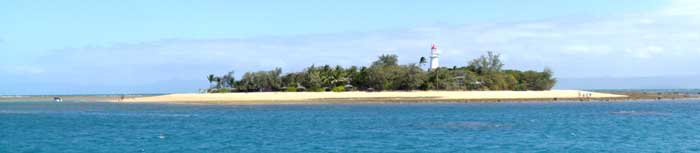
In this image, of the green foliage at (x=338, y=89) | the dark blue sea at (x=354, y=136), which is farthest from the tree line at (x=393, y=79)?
the dark blue sea at (x=354, y=136)

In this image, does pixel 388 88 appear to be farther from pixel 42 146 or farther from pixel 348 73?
pixel 42 146

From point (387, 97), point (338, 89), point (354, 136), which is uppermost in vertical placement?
point (338, 89)

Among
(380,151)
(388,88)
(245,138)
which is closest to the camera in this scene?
(380,151)

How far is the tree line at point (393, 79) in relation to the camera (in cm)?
10569

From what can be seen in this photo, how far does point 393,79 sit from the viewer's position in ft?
348

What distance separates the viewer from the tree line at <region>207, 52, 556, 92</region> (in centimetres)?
10569

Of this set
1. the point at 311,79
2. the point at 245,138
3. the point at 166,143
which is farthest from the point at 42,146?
the point at 311,79

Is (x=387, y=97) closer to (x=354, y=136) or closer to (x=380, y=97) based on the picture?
(x=380, y=97)

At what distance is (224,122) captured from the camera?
46719 mm

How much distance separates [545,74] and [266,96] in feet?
130

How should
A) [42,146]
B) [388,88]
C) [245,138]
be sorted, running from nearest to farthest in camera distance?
[42,146] → [245,138] → [388,88]

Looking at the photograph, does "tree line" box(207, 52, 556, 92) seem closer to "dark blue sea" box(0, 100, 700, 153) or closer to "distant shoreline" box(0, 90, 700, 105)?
"distant shoreline" box(0, 90, 700, 105)

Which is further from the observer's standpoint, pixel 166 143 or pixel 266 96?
pixel 266 96

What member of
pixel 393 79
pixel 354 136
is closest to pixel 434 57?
pixel 393 79
